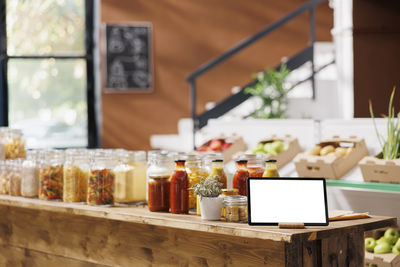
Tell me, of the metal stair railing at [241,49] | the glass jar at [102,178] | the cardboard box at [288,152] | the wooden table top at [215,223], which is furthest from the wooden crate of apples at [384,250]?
the metal stair railing at [241,49]

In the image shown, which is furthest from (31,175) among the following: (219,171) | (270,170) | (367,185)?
(367,185)

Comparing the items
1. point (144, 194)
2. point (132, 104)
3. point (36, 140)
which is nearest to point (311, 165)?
point (144, 194)

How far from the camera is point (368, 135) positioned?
4.04 meters

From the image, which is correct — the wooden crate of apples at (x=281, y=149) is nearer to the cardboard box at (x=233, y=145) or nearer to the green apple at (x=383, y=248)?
the cardboard box at (x=233, y=145)

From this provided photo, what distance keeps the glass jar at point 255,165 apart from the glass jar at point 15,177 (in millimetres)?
1424

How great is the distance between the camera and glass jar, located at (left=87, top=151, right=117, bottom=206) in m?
2.99

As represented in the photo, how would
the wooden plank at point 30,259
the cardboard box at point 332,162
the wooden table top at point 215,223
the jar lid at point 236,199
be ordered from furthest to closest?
the cardboard box at point 332,162 < the wooden plank at point 30,259 < the jar lid at point 236,199 < the wooden table top at point 215,223

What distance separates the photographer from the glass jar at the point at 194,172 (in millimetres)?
2727

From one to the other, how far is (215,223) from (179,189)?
0.99ft

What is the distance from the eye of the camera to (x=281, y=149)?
173 inches

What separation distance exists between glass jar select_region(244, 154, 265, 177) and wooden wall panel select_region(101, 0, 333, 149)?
5.29 meters

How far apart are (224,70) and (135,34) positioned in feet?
4.02

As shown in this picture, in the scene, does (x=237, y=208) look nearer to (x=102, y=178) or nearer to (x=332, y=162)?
(x=102, y=178)

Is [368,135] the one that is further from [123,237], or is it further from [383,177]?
[123,237]
